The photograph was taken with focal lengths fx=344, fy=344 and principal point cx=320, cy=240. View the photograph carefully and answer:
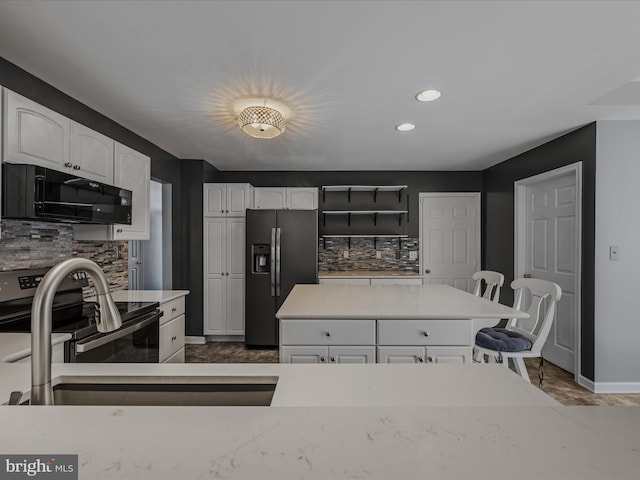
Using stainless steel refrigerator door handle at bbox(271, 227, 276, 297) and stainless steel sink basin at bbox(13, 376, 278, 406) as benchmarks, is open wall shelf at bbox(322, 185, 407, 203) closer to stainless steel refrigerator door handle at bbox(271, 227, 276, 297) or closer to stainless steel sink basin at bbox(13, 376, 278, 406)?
stainless steel refrigerator door handle at bbox(271, 227, 276, 297)

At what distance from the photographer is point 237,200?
14.3ft

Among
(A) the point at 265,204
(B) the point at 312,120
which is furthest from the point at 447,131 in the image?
(A) the point at 265,204

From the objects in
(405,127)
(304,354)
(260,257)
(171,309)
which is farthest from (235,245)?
(304,354)

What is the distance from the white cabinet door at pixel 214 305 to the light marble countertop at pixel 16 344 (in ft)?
8.67

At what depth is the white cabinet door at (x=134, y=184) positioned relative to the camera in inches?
104

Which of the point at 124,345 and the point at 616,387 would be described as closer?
the point at 124,345

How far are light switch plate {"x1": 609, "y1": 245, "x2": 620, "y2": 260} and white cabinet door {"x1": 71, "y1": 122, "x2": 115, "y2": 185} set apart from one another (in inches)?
158

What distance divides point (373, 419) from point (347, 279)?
3647mm

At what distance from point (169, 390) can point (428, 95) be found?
7.57 feet

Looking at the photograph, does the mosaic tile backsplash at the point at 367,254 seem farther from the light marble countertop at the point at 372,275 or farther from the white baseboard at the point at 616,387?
the white baseboard at the point at 616,387

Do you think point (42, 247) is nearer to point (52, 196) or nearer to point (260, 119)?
point (52, 196)

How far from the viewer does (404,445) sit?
56 cm

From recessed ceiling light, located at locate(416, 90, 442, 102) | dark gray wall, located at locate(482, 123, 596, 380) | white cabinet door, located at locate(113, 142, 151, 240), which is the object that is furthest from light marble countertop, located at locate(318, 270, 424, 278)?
recessed ceiling light, located at locate(416, 90, 442, 102)

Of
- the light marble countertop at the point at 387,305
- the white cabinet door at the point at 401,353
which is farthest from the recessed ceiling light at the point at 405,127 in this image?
the white cabinet door at the point at 401,353
